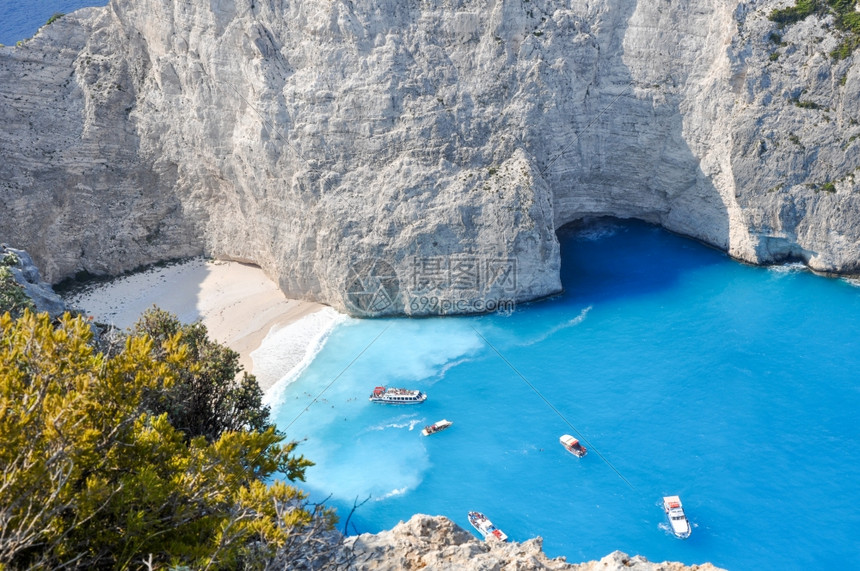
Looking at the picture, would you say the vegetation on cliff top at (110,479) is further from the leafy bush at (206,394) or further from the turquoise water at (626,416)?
the turquoise water at (626,416)

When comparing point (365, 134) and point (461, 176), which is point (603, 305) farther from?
point (365, 134)

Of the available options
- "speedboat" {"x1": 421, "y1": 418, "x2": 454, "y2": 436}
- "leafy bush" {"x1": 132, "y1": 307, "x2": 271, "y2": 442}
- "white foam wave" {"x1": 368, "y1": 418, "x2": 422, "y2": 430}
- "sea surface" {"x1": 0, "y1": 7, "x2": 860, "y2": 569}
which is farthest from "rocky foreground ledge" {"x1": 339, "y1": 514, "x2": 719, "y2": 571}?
"white foam wave" {"x1": 368, "y1": 418, "x2": 422, "y2": 430}

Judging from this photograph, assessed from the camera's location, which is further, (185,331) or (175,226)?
(175,226)

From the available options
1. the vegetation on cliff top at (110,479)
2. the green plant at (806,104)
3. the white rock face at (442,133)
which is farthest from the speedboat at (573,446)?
the green plant at (806,104)

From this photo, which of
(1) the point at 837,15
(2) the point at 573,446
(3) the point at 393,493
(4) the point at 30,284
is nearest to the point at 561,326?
(2) the point at 573,446

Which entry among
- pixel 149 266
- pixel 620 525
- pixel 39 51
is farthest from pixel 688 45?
pixel 39 51
